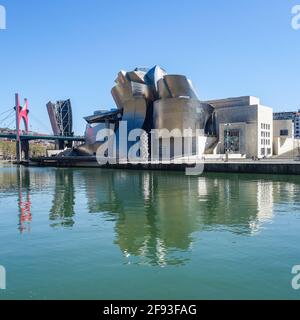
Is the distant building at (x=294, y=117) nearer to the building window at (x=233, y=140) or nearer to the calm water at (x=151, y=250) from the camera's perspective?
the building window at (x=233, y=140)

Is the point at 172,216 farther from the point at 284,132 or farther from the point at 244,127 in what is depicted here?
the point at 284,132

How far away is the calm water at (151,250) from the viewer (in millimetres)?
6328

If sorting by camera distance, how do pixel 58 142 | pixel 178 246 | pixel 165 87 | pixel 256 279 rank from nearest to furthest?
pixel 256 279
pixel 178 246
pixel 165 87
pixel 58 142

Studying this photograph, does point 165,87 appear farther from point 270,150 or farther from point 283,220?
point 283,220

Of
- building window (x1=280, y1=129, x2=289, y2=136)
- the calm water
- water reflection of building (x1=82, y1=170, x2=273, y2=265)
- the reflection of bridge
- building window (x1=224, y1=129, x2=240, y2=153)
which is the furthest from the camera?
the reflection of bridge

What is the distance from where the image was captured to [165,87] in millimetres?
57281

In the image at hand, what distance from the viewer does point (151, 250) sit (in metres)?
8.61

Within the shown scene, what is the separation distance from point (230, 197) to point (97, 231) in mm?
9092

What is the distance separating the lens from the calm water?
6.33 metres

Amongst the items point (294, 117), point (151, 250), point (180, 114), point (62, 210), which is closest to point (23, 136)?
point (180, 114)

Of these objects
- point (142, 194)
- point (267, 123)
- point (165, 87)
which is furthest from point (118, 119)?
point (142, 194)

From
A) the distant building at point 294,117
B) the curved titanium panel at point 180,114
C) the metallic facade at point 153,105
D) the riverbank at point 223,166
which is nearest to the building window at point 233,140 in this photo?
the metallic facade at point 153,105

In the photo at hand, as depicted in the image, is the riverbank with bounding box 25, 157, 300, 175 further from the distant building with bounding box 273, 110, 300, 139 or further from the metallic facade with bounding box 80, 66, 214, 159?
the distant building with bounding box 273, 110, 300, 139

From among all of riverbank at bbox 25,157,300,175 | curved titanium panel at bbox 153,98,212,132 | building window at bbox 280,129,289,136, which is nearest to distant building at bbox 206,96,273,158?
curved titanium panel at bbox 153,98,212,132
